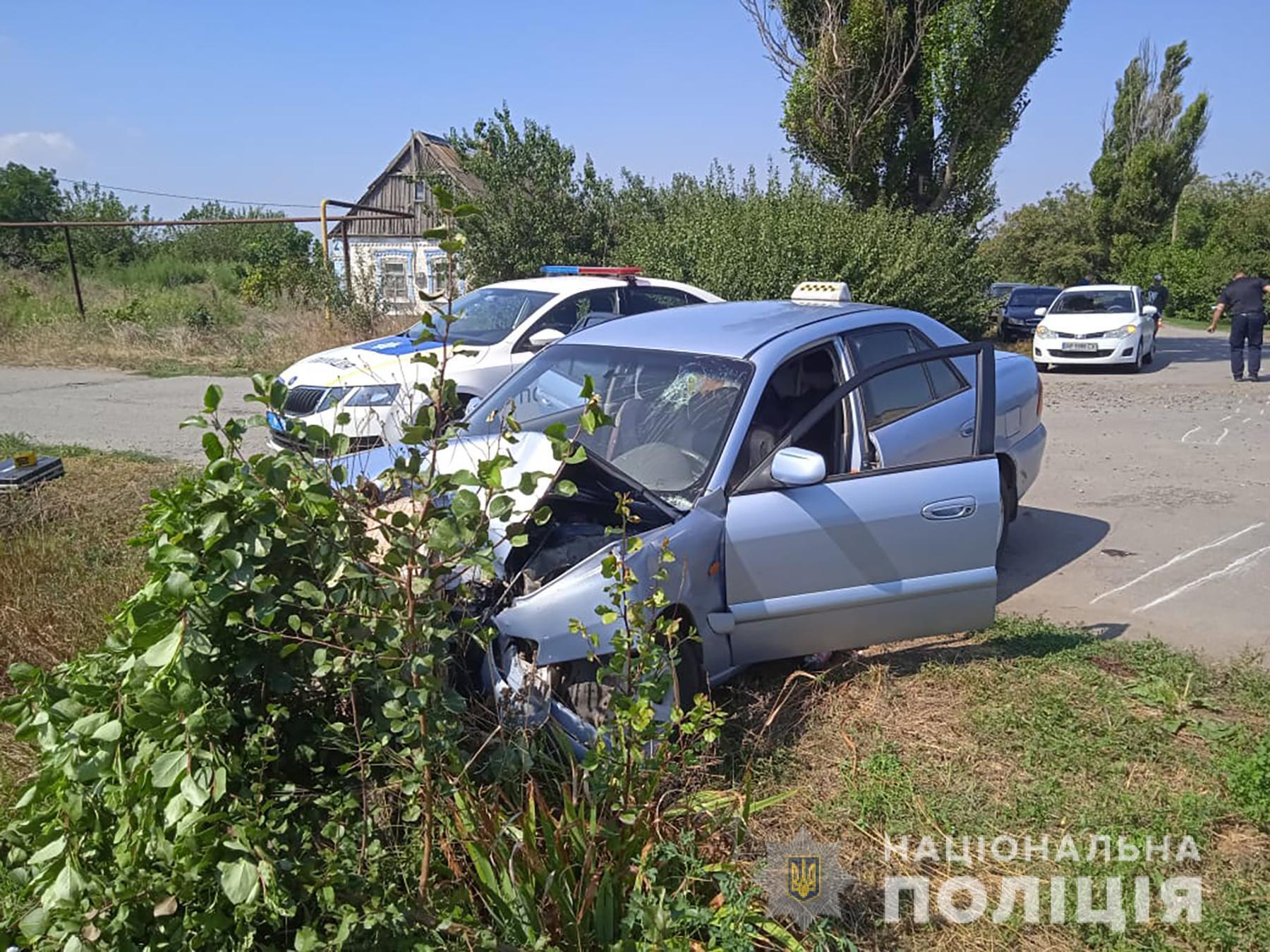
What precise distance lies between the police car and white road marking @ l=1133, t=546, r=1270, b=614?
4156mm

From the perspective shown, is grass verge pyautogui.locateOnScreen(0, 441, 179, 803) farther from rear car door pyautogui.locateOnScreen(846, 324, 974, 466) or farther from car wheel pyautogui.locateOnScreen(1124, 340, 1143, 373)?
car wheel pyautogui.locateOnScreen(1124, 340, 1143, 373)

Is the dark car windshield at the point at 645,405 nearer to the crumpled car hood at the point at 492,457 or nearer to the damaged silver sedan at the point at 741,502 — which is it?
the damaged silver sedan at the point at 741,502

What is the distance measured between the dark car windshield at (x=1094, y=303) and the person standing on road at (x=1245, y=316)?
2592 millimetres

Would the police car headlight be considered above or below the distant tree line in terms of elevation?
below

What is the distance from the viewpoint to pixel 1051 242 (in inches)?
1708

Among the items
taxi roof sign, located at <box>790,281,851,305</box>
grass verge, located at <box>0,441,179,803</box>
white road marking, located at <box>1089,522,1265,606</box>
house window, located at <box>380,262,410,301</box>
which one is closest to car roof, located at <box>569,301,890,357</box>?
taxi roof sign, located at <box>790,281,851,305</box>

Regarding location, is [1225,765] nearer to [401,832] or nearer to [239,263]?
[401,832]

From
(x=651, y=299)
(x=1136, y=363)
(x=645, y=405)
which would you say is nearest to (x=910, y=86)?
(x=1136, y=363)

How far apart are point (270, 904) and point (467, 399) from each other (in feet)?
17.7

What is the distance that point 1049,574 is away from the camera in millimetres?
5891

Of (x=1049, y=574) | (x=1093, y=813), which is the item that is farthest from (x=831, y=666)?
(x=1049, y=574)

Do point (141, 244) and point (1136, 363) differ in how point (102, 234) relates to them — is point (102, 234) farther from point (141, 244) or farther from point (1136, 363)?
point (1136, 363)

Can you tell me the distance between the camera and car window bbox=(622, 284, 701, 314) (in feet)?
30.7

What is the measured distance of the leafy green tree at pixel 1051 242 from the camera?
40.8 metres
